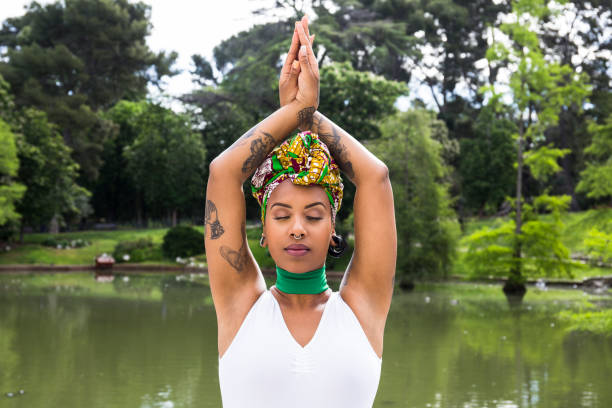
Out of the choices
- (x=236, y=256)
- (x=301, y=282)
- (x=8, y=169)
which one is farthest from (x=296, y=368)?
(x=8, y=169)

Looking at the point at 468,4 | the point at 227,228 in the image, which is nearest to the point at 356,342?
the point at 227,228

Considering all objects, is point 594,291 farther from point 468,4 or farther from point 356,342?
point 468,4

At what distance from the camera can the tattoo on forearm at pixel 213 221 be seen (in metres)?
2.35

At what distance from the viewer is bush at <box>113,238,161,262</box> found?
2745 cm

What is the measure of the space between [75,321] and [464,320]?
7.67 metres

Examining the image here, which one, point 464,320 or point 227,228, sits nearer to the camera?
point 227,228

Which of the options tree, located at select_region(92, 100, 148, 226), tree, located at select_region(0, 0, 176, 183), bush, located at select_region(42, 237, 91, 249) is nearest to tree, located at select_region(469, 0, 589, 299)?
bush, located at select_region(42, 237, 91, 249)

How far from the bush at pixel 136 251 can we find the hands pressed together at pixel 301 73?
1012 inches

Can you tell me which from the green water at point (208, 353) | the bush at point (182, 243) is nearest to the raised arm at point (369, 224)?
the green water at point (208, 353)

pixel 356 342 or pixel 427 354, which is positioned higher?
pixel 356 342

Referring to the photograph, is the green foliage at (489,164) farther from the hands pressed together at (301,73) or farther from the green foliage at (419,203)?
the hands pressed together at (301,73)

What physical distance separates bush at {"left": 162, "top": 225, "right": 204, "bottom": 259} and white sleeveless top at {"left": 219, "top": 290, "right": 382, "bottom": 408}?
25.4m

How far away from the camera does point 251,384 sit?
2.25 meters

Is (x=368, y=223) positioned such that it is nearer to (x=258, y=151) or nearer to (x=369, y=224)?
(x=369, y=224)
